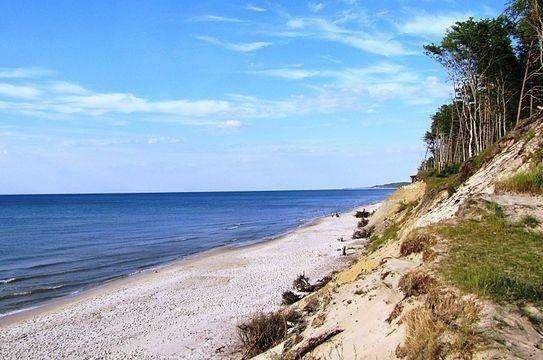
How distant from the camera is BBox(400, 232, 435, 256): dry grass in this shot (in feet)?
44.9

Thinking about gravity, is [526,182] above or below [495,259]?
above

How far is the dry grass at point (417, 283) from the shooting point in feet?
35.1

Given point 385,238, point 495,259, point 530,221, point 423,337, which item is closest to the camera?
point 423,337

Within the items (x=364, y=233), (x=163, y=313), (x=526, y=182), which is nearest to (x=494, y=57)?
(x=364, y=233)

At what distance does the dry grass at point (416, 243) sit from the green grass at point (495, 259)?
0.47 meters

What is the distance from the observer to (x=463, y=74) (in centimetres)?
4350

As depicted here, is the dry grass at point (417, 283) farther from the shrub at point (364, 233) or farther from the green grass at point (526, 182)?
the shrub at point (364, 233)

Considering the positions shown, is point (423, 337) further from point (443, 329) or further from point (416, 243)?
point (416, 243)

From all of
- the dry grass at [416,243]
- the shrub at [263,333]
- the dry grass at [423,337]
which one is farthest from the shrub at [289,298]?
the dry grass at [423,337]

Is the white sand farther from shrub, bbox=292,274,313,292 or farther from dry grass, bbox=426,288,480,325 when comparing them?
dry grass, bbox=426,288,480,325

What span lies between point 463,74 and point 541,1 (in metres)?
12.2

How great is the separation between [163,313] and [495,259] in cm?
1619

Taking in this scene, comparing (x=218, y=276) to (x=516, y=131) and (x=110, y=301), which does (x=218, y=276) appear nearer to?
(x=110, y=301)

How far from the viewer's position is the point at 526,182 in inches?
699
